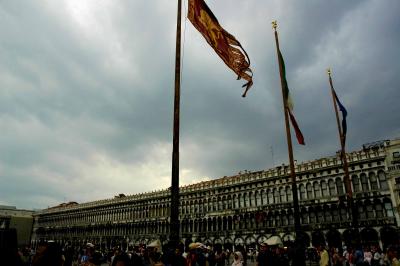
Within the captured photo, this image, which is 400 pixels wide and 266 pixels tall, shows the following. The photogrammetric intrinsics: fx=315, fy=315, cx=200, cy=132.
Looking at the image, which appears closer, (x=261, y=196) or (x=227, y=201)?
(x=261, y=196)

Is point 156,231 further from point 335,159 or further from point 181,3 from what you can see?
point 181,3

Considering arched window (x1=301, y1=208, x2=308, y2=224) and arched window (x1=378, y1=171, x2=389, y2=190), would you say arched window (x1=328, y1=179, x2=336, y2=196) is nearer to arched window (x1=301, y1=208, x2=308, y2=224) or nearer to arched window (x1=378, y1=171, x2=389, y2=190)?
arched window (x1=301, y1=208, x2=308, y2=224)

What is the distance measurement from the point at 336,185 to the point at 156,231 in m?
40.2

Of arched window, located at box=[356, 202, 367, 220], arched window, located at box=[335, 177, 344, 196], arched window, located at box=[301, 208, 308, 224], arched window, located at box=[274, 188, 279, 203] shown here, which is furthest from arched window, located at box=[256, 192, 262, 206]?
arched window, located at box=[356, 202, 367, 220]

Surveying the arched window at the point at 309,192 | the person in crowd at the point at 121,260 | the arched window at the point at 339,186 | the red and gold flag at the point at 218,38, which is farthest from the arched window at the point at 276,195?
the person in crowd at the point at 121,260

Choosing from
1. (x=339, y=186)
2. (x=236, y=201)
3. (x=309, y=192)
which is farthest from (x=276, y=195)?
(x=339, y=186)

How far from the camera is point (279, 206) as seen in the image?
50031mm

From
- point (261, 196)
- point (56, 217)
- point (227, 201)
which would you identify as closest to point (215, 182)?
point (227, 201)

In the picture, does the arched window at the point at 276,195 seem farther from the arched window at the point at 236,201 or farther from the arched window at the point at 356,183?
the arched window at the point at 356,183

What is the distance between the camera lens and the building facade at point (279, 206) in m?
40.8

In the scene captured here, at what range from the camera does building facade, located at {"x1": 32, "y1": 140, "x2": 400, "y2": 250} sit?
40.8m

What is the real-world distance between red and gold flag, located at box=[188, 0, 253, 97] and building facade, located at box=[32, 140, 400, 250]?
116ft

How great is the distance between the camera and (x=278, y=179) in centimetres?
5122

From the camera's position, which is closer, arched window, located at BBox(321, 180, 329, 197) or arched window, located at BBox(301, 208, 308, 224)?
arched window, located at BBox(321, 180, 329, 197)
